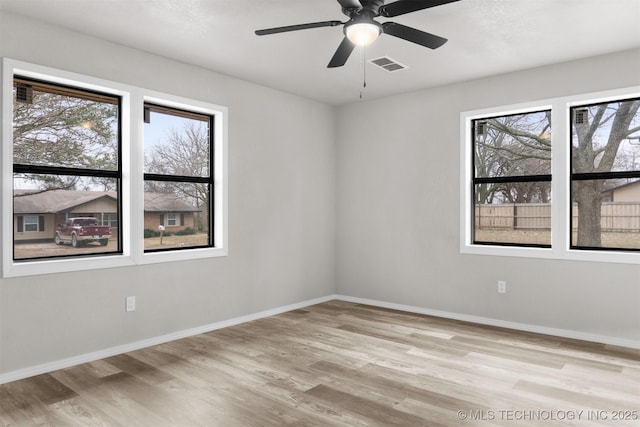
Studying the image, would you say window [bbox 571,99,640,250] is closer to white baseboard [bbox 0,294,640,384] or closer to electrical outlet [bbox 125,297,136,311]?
white baseboard [bbox 0,294,640,384]

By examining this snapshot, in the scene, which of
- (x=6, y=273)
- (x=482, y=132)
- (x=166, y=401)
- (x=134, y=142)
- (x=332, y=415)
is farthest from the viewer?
(x=482, y=132)

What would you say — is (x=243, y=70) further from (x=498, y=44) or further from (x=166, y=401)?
(x=166, y=401)

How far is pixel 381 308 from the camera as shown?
5.35 meters

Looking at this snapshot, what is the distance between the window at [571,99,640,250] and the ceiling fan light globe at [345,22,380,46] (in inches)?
105

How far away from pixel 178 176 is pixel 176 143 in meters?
0.34

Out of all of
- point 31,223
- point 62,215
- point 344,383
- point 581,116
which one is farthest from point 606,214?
point 31,223

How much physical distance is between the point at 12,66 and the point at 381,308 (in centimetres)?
439

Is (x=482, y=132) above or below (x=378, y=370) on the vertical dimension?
above

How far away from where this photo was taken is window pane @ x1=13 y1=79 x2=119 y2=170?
3250 mm

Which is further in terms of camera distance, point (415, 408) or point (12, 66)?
point (12, 66)

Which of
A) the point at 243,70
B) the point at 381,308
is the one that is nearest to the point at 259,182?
the point at 243,70

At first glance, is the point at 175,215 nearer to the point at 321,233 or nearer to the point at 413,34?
the point at 321,233

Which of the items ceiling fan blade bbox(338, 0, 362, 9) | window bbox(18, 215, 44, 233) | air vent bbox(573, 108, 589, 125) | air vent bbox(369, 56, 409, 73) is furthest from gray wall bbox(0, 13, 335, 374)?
air vent bbox(573, 108, 589, 125)

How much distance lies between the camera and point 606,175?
159 inches
